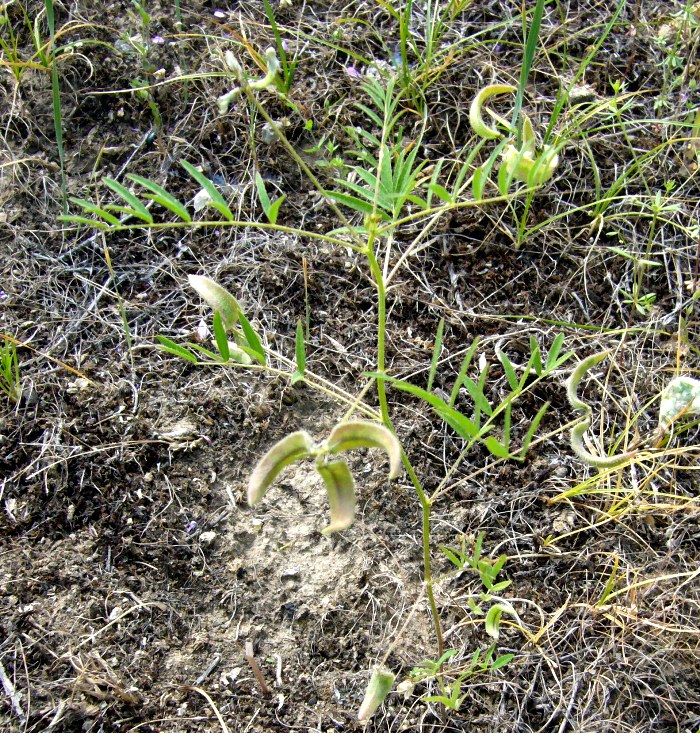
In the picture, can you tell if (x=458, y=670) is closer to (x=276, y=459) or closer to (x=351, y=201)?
(x=276, y=459)

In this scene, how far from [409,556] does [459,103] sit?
1.24 metres

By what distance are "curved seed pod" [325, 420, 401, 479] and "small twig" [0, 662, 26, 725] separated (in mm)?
881

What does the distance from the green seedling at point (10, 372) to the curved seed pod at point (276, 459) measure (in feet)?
2.99

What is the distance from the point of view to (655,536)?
1.47 m

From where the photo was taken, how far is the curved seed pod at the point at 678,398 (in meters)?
1.39

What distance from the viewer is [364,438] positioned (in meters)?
0.87

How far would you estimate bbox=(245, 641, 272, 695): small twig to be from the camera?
1.32 m

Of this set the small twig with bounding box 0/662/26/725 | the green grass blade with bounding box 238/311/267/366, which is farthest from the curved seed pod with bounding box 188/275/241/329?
the small twig with bounding box 0/662/26/725

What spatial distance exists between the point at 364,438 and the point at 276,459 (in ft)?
0.39

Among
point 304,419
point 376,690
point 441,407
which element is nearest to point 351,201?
point 441,407

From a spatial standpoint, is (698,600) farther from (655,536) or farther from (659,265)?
(659,265)

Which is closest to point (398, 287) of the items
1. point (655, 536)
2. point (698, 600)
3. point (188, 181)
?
point (188, 181)

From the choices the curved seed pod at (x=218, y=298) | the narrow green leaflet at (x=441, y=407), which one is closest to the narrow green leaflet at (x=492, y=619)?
the narrow green leaflet at (x=441, y=407)

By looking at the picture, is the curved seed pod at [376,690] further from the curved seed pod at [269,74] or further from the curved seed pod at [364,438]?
the curved seed pod at [269,74]
